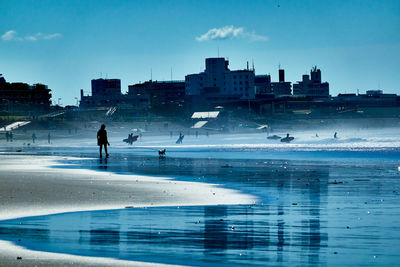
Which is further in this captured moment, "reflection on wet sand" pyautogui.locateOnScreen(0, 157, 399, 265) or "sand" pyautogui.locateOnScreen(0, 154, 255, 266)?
"reflection on wet sand" pyautogui.locateOnScreen(0, 157, 399, 265)

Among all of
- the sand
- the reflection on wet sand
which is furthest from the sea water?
the sand

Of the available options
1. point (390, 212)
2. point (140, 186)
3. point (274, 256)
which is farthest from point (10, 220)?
point (140, 186)

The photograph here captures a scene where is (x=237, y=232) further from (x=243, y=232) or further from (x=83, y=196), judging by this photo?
(x=83, y=196)

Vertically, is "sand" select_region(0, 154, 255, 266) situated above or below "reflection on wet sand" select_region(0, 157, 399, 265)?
above

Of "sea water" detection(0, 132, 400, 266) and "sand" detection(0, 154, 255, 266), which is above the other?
"sand" detection(0, 154, 255, 266)

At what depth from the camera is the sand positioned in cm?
1309

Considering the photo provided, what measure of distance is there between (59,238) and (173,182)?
14.6m

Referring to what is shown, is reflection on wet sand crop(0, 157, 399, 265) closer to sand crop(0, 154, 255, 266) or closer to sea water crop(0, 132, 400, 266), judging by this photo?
sea water crop(0, 132, 400, 266)

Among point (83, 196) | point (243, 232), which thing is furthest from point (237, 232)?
point (83, 196)

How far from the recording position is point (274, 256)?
13.4 m

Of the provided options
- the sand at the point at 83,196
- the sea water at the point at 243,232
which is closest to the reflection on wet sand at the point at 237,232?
the sea water at the point at 243,232

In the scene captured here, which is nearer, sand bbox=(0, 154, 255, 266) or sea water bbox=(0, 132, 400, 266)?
sand bbox=(0, 154, 255, 266)

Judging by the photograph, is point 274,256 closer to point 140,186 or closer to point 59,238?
point 59,238

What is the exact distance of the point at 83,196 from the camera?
2311 cm
